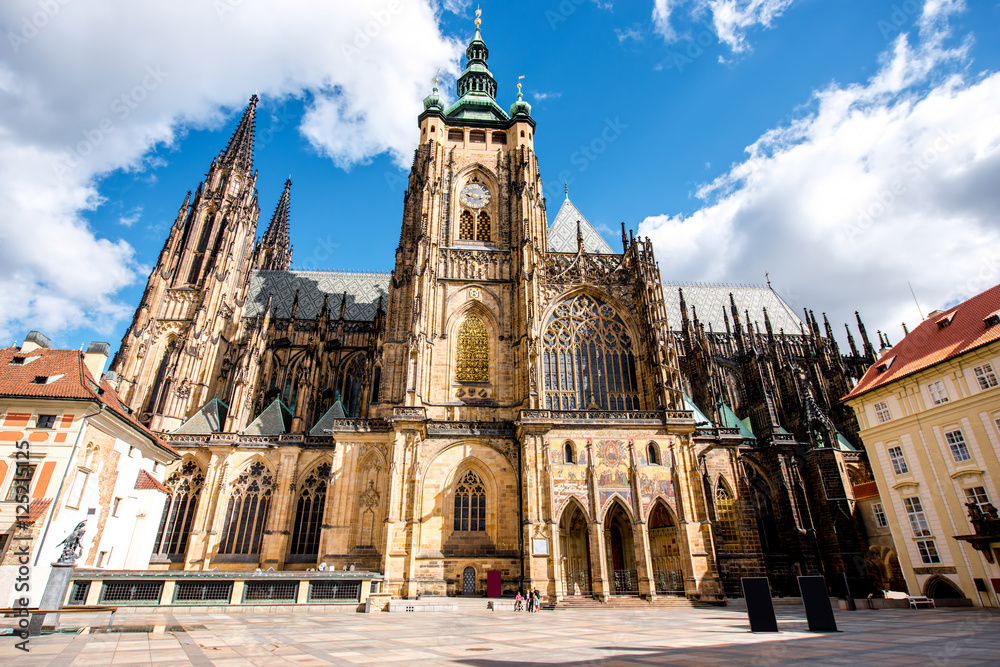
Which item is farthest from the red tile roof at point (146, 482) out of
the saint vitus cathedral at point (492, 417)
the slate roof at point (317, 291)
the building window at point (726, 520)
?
the building window at point (726, 520)

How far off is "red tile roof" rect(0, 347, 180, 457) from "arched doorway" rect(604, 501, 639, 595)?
76.8ft

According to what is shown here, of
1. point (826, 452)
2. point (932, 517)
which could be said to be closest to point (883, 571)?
point (826, 452)

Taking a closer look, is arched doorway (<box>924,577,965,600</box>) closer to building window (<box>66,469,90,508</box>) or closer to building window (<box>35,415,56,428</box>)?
building window (<box>66,469,90,508</box>)

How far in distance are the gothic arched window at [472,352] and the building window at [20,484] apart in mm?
18567

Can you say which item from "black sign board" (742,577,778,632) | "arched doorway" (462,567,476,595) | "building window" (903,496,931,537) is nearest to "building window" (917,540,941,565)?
"building window" (903,496,931,537)

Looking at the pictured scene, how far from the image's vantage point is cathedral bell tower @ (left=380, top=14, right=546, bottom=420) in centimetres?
2928

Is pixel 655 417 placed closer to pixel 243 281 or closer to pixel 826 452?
pixel 826 452

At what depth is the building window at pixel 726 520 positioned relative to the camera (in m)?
28.6

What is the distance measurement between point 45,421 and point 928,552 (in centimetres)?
3608

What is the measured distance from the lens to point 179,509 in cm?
2988

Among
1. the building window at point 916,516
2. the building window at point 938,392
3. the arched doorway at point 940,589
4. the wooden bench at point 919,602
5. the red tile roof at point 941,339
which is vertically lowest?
the wooden bench at point 919,602

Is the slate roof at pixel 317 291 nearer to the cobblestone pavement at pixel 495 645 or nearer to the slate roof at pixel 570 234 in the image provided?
the slate roof at pixel 570 234

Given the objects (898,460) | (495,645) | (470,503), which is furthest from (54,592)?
(898,460)

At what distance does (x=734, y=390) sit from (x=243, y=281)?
3887cm
